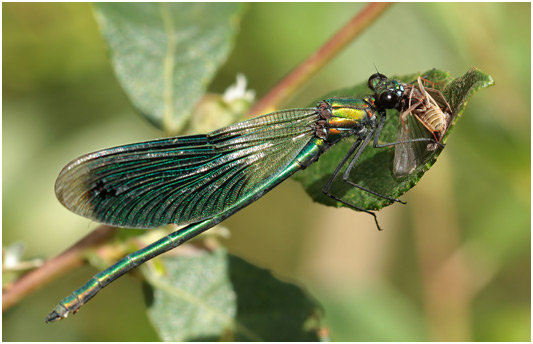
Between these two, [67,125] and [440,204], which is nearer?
[67,125]

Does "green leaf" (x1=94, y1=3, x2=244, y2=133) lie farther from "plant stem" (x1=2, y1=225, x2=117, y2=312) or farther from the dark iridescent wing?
"plant stem" (x1=2, y1=225, x2=117, y2=312)

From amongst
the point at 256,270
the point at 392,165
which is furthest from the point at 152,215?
the point at 392,165

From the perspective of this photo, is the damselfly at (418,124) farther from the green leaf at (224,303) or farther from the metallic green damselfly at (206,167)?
the green leaf at (224,303)

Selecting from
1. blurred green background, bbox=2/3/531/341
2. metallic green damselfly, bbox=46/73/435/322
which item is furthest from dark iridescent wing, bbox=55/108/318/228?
blurred green background, bbox=2/3/531/341

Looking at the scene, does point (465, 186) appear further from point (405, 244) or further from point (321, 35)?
point (321, 35)

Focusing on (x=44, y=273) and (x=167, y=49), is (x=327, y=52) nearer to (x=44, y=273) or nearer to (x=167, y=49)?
(x=167, y=49)
